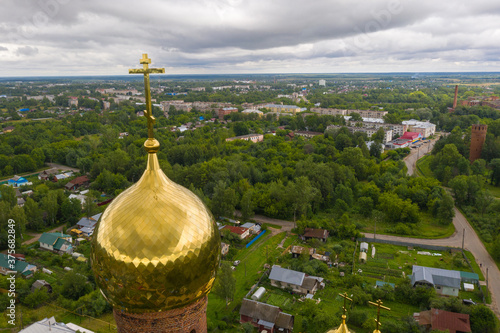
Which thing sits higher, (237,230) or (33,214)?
(33,214)

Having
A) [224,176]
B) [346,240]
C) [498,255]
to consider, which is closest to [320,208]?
[346,240]

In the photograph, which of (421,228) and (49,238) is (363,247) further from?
(49,238)

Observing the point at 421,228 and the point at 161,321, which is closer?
the point at 161,321

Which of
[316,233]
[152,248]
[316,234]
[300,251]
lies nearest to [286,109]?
[316,233]

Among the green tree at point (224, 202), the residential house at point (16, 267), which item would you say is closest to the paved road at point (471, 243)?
the green tree at point (224, 202)

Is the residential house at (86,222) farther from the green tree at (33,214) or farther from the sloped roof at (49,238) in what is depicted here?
the sloped roof at (49,238)

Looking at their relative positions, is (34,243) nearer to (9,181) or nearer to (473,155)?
(9,181)
